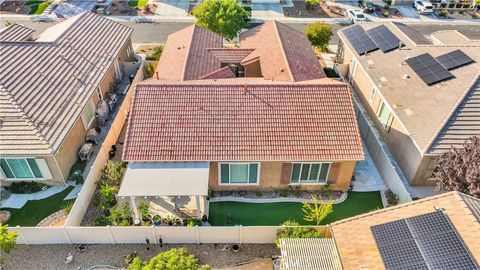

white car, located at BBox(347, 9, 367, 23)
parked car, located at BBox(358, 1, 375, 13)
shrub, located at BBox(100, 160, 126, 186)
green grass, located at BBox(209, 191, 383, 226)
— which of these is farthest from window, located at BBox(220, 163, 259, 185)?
parked car, located at BBox(358, 1, 375, 13)

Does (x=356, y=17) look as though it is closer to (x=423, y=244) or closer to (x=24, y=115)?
(x=423, y=244)

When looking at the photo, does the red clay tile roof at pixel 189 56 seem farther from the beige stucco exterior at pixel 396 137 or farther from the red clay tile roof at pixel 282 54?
the beige stucco exterior at pixel 396 137

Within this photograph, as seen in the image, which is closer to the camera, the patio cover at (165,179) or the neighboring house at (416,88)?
the patio cover at (165,179)

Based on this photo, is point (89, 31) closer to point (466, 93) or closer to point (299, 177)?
point (299, 177)

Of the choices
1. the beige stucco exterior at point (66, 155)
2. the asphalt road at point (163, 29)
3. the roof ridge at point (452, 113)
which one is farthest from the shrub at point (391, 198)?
the asphalt road at point (163, 29)

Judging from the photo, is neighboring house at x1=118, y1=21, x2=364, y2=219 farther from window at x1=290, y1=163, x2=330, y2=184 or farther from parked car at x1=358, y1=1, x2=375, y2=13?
parked car at x1=358, y1=1, x2=375, y2=13

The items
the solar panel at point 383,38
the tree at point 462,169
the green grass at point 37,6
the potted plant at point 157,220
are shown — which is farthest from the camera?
the green grass at point 37,6

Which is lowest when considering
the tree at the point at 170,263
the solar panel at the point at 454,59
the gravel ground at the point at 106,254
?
the gravel ground at the point at 106,254
